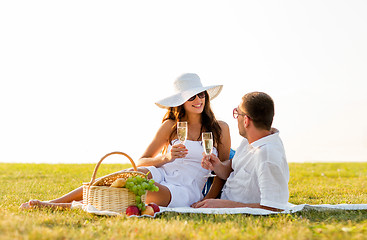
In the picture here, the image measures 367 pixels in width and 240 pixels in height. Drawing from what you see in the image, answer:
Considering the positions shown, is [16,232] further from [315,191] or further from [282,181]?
[315,191]

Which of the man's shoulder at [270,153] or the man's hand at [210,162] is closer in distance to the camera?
the man's shoulder at [270,153]

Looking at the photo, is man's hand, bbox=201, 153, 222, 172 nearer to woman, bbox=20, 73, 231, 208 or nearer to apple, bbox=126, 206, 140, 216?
woman, bbox=20, 73, 231, 208

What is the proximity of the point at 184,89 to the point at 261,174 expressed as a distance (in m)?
2.31

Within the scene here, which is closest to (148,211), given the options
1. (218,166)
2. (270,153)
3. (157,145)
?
(218,166)

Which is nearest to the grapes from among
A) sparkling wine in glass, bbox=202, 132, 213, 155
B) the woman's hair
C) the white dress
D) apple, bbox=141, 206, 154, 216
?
apple, bbox=141, 206, 154, 216

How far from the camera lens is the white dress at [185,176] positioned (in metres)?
6.75

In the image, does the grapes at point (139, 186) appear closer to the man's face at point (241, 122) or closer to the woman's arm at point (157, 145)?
the woman's arm at point (157, 145)

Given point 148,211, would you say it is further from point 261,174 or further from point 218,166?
point 261,174

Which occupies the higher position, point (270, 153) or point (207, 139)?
point (207, 139)

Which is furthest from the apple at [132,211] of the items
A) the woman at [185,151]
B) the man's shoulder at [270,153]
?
the man's shoulder at [270,153]

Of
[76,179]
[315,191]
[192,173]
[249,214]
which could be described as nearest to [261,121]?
[249,214]

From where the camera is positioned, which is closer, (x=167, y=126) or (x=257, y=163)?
(x=257, y=163)

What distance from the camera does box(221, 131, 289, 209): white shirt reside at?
18.6 feet

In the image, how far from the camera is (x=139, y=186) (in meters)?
5.77
